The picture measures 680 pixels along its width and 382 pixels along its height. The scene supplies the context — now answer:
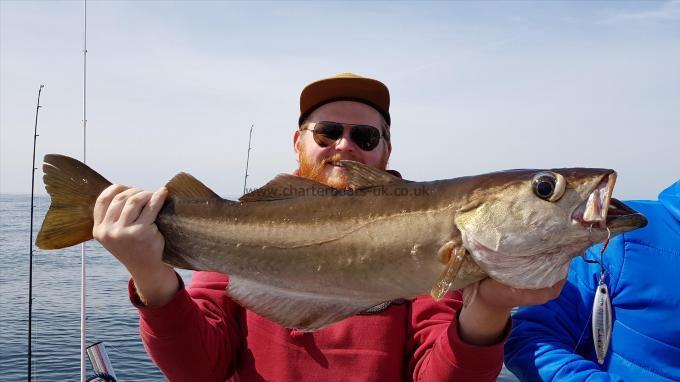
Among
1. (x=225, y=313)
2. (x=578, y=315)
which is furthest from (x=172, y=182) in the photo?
(x=578, y=315)

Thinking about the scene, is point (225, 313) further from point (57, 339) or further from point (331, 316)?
point (57, 339)

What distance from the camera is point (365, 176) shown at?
10.3 ft

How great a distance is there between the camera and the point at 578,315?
149 inches

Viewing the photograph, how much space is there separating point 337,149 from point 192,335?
1.80m

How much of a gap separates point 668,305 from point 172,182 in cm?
314

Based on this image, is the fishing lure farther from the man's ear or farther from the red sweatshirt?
the man's ear

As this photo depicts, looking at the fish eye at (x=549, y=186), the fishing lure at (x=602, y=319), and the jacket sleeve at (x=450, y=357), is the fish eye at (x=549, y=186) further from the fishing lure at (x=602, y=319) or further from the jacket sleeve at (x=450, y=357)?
the fishing lure at (x=602, y=319)

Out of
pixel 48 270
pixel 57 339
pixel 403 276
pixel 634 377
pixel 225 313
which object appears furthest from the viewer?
pixel 48 270

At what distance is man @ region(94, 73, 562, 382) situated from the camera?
310 cm

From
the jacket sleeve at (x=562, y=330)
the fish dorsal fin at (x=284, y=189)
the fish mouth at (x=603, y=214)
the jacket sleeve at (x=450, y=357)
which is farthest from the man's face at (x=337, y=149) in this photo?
the fish mouth at (x=603, y=214)

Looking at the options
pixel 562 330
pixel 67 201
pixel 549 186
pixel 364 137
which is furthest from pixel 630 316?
pixel 67 201

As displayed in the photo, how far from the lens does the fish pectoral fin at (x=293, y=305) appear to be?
3.01 metres

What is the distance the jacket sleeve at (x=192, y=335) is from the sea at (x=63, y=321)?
683 centimetres

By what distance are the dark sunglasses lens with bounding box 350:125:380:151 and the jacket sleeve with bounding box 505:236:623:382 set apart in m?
1.74
